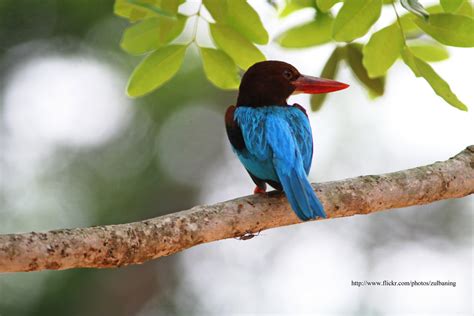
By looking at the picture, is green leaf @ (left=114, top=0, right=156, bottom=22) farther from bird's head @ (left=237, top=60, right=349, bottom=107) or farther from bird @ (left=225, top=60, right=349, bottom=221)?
bird's head @ (left=237, top=60, right=349, bottom=107)

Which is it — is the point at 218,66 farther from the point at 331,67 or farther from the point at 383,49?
the point at 383,49

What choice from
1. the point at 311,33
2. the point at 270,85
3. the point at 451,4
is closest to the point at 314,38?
the point at 311,33

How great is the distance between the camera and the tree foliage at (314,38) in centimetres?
340

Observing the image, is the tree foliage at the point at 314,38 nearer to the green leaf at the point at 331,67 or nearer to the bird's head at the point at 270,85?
the green leaf at the point at 331,67

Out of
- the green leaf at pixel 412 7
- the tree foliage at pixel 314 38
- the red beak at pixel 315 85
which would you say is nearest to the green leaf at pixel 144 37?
the tree foliage at pixel 314 38

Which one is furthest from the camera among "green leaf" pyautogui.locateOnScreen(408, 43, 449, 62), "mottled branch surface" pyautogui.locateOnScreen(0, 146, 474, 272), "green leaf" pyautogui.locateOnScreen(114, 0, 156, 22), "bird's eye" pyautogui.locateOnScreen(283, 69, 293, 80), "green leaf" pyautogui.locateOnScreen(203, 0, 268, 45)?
"bird's eye" pyautogui.locateOnScreen(283, 69, 293, 80)

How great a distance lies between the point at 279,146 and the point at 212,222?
840 mm

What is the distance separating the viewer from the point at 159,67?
387 cm

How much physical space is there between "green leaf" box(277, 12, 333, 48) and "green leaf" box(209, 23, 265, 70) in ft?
1.14

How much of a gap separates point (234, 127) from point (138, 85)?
23.6 inches

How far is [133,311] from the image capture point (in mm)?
7160

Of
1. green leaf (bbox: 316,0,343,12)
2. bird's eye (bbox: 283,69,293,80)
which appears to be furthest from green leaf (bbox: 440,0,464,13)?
bird's eye (bbox: 283,69,293,80)

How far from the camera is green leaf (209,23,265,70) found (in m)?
3.80

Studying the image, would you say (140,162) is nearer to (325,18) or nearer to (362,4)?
(325,18)
